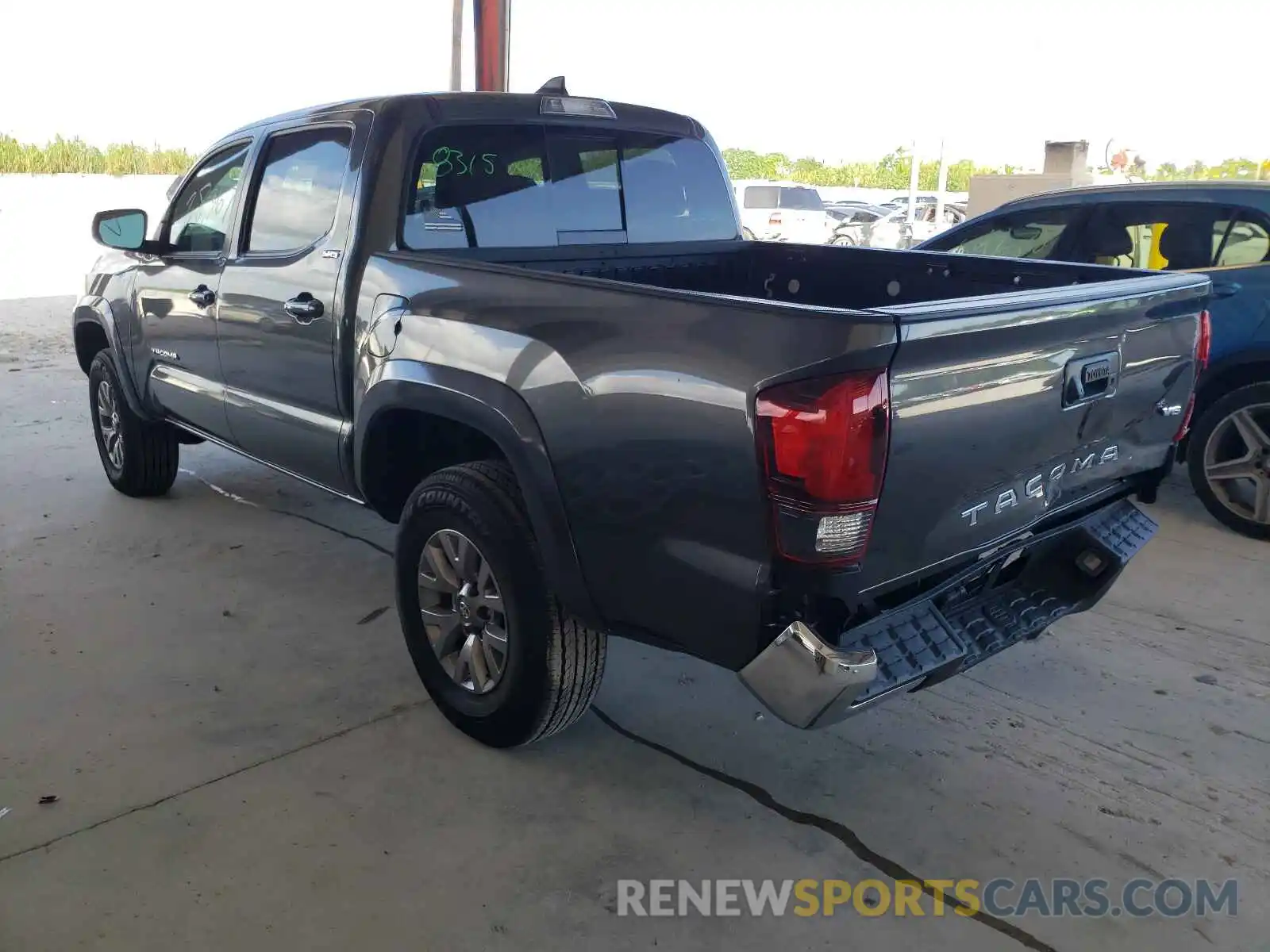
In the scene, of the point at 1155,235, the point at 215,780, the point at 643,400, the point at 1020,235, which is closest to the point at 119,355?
the point at 215,780

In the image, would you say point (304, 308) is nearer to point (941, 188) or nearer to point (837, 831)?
point (837, 831)

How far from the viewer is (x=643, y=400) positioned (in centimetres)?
232

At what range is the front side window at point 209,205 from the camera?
4160 mm

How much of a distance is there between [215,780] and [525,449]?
1.32 metres

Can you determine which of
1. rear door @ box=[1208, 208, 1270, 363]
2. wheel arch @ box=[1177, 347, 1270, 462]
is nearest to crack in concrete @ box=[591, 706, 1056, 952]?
wheel arch @ box=[1177, 347, 1270, 462]

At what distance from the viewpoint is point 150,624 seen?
12.7ft

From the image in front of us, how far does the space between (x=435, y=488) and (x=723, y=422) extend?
1.11 meters

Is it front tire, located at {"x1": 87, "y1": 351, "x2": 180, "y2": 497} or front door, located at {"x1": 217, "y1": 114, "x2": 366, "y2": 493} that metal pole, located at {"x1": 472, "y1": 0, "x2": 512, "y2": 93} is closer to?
front tire, located at {"x1": 87, "y1": 351, "x2": 180, "y2": 497}

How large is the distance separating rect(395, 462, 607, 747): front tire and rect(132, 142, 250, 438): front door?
5.20 feet

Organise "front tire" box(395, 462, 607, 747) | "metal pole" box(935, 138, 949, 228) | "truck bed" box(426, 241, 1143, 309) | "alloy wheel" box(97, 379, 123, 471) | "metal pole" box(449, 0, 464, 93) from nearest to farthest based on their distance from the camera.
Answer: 1. "front tire" box(395, 462, 607, 747)
2. "truck bed" box(426, 241, 1143, 309)
3. "alloy wheel" box(97, 379, 123, 471)
4. "metal pole" box(449, 0, 464, 93)
5. "metal pole" box(935, 138, 949, 228)

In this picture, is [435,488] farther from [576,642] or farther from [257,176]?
[257,176]

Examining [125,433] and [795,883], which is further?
[125,433]

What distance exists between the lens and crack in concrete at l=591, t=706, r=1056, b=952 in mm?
2370

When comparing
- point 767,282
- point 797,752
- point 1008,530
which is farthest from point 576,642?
point 767,282
